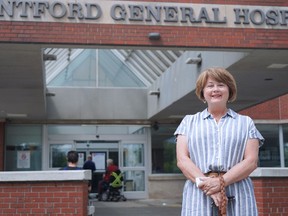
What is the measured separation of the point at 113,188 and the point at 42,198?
12294 millimetres

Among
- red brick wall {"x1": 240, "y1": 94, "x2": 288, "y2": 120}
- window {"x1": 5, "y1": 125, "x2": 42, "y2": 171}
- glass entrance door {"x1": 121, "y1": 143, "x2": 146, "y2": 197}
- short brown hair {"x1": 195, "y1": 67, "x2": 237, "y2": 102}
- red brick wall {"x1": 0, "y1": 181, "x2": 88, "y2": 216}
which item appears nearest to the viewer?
short brown hair {"x1": 195, "y1": 67, "x2": 237, "y2": 102}

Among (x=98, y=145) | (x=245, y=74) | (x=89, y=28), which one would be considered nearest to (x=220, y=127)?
(x=89, y=28)

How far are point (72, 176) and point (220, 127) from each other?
4.02m

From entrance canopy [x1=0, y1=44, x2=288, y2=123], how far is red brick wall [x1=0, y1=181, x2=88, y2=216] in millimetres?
3159

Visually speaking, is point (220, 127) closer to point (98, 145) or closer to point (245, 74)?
point (245, 74)

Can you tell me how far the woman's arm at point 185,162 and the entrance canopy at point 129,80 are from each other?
21.2ft

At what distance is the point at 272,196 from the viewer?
686 cm

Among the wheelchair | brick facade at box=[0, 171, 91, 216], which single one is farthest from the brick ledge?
the wheelchair

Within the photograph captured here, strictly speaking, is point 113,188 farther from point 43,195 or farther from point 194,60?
point 43,195

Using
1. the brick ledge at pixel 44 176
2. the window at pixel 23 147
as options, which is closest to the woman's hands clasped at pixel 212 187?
the brick ledge at pixel 44 176

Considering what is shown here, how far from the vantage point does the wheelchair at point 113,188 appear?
18.4 metres

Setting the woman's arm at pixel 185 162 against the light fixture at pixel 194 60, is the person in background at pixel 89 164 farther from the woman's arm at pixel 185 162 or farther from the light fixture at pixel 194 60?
the woman's arm at pixel 185 162

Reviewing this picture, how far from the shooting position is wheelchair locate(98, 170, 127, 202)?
18.4 m

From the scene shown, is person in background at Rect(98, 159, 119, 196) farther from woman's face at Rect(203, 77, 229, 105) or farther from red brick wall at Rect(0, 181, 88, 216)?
woman's face at Rect(203, 77, 229, 105)
